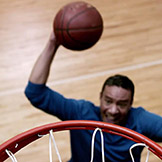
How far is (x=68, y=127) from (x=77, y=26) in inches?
22.6

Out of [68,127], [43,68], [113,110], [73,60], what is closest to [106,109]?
[113,110]

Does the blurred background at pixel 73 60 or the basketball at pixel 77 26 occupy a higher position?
the basketball at pixel 77 26

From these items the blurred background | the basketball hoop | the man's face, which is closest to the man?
the man's face

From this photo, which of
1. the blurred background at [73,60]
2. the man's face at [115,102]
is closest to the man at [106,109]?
the man's face at [115,102]

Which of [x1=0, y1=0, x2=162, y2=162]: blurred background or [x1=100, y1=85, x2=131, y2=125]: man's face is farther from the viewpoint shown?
[x1=0, y1=0, x2=162, y2=162]: blurred background

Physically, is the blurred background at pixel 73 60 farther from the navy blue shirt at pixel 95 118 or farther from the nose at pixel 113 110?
the nose at pixel 113 110

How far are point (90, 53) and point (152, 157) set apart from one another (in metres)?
1.32

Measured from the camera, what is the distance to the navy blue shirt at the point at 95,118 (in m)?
1.33

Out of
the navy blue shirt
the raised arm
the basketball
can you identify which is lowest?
the navy blue shirt

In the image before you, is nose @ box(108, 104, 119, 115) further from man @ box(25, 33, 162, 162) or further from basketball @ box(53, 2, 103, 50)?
basketball @ box(53, 2, 103, 50)

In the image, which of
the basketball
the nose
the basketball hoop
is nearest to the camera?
the basketball hoop

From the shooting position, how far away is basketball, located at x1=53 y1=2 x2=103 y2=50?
1.49 metres

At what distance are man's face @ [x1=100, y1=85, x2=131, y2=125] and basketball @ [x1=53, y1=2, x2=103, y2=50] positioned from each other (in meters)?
0.32

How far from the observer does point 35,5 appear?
3.84m
